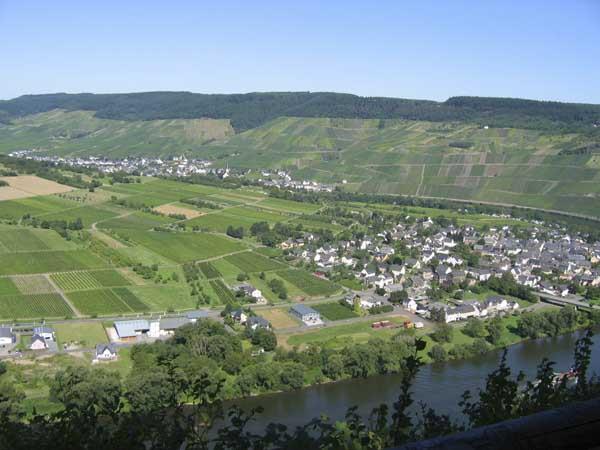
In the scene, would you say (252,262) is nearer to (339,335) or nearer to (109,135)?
(339,335)

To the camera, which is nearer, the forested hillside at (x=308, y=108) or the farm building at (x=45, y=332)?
the farm building at (x=45, y=332)

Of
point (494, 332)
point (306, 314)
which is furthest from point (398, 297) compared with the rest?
point (494, 332)

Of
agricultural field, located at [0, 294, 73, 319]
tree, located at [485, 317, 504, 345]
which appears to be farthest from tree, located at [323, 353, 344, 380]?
agricultural field, located at [0, 294, 73, 319]

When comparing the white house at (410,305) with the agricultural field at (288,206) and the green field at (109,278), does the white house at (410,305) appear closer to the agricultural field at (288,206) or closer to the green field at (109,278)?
the green field at (109,278)

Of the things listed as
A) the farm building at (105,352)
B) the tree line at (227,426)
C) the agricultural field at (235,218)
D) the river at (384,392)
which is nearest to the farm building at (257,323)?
the river at (384,392)

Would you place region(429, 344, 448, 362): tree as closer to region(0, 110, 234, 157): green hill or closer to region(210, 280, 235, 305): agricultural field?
region(210, 280, 235, 305): agricultural field

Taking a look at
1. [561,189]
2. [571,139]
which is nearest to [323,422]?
[561,189]

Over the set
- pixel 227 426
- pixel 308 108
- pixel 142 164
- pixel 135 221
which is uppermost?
pixel 308 108
